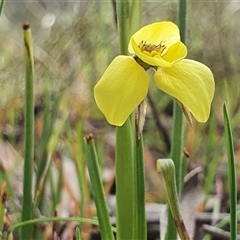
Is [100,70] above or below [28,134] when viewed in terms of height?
above

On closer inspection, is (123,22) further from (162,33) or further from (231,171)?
(231,171)

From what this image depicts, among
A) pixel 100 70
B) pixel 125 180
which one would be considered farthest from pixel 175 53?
pixel 100 70

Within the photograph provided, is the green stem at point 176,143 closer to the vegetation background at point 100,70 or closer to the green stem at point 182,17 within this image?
the green stem at point 182,17

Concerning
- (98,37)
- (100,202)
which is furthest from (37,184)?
(98,37)

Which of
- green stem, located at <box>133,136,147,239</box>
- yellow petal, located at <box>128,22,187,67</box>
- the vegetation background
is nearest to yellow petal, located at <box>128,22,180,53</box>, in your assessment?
yellow petal, located at <box>128,22,187,67</box>

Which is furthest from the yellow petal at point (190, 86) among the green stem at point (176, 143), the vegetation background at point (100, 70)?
the vegetation background at point (100, 70)

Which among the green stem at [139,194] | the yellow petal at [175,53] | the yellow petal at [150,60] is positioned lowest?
the green stem at [139,194]

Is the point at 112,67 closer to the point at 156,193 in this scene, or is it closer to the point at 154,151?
the point at 156,193
